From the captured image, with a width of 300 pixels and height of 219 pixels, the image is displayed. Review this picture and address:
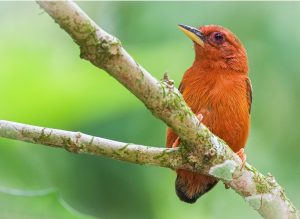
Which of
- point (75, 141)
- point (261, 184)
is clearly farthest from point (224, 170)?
point (75, 141)

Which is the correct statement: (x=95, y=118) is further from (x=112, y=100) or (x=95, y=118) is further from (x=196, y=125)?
(x=196, y=125)

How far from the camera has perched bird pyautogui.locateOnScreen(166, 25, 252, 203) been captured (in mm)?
3934

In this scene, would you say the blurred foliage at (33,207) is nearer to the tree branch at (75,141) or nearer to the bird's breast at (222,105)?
the tree branch at (75,141)

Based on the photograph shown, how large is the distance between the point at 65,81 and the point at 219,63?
0.89 m

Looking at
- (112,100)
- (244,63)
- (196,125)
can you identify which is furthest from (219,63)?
(196,125)

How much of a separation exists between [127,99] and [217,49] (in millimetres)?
720

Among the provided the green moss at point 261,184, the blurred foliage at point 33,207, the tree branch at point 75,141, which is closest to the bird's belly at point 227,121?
the green moss at point 261,184

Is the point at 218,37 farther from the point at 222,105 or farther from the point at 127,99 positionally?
the point at 127,99

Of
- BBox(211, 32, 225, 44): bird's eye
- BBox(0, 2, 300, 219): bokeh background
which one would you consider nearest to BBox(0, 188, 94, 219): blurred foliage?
BBox(0, 2, 300, 219): bokeh background

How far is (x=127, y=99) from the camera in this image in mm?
4664

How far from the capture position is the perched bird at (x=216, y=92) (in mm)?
3934

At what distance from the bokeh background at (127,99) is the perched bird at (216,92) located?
469 millimetres

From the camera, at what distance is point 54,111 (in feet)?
13.0

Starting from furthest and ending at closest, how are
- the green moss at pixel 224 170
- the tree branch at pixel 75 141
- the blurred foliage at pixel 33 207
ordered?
the green moss at pixel 224 170 → the tree branch at pixel 75 141 → the blurred foliage at pixel 33 207
